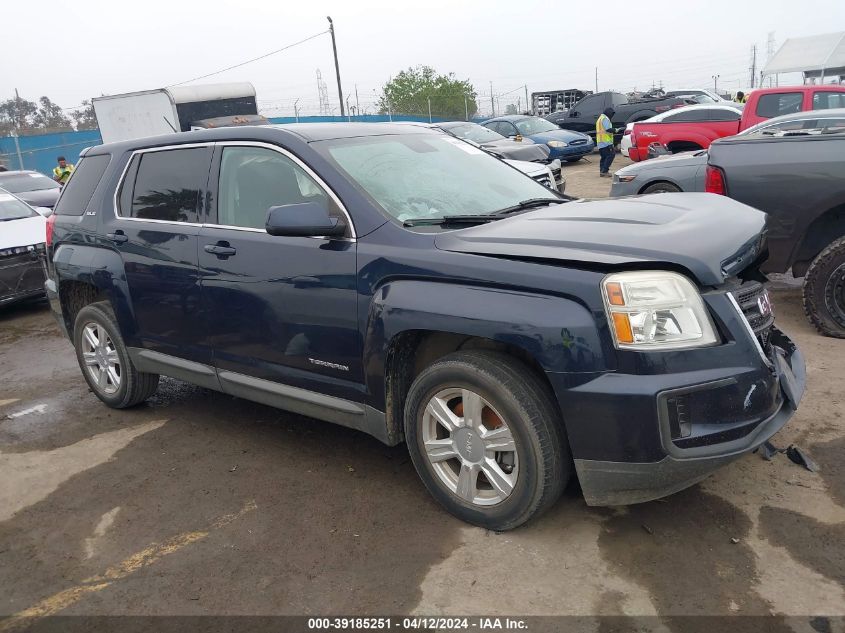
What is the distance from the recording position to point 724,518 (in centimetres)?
320

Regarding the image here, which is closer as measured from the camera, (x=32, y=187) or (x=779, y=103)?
(x=779, y=103)

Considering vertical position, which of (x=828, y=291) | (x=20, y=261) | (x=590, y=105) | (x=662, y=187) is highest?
(x=590, y=105)

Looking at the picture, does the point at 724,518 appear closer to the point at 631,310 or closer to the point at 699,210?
the point at 631,310

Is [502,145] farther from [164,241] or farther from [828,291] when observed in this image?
[164,241]

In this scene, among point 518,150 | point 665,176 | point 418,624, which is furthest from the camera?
point 518,150

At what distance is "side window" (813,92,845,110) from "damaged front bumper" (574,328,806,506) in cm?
1164

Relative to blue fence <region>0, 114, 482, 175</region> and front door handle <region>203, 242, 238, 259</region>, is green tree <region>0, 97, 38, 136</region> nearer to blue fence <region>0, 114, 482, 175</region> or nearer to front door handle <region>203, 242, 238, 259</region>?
blue fence <region>0, 114, 482, 175</region>

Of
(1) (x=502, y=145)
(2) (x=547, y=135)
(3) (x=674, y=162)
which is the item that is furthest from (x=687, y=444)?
(2) (x=547, y=135)

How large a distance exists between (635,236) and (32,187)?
556 inches

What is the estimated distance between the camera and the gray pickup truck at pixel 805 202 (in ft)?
17.1

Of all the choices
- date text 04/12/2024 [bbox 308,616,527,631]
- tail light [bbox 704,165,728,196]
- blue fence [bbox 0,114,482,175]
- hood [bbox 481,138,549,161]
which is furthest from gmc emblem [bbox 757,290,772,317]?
blue fence [bbox 0,114,482,175]

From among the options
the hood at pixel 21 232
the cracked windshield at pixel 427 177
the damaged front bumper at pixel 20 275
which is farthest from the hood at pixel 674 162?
the damaged front bumper at pixel 20 275

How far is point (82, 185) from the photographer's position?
5.07 m

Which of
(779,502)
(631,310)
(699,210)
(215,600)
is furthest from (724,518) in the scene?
(215,600)
